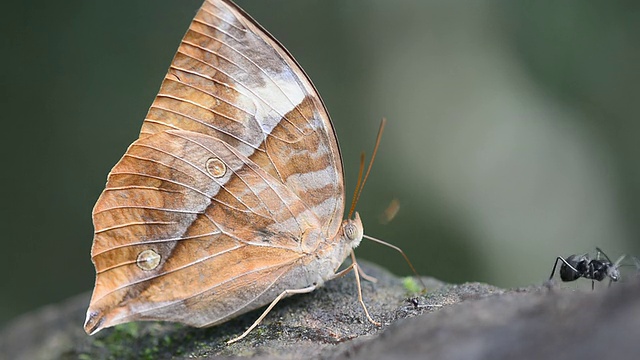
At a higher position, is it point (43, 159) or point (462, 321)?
point (462, 321)

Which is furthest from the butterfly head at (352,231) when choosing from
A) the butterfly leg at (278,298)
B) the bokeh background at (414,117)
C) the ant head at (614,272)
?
the bokeh background at (414,117)

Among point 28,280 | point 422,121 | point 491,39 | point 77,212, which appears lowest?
point 28,280

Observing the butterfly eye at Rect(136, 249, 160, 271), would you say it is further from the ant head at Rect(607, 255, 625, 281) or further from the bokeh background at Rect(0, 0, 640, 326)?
the bokeh background at Rect(0, 0, 640, 326)

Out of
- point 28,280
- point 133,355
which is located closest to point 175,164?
point 133,355

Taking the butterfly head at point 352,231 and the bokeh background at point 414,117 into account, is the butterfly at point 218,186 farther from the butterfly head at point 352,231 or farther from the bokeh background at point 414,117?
the bokeh background at point 414,117

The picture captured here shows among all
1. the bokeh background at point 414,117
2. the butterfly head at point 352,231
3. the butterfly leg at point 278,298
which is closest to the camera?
the butterfly leg at point 278,298

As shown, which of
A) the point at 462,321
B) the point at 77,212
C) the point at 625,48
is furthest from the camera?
the point at 77,212

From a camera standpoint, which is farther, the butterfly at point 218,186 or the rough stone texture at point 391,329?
the butterfly at point 218,186

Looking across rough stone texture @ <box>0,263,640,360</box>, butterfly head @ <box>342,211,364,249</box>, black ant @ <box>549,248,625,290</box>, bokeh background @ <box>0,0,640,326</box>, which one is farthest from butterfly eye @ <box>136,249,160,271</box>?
bokeh background @ <box>0,0,640,326</box>

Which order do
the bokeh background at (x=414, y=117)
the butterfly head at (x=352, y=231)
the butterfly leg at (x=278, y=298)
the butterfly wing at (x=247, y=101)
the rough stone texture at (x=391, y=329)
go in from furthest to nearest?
1. the bokeh background at (x=414, y=117)
2. the butterfly head at (x=352, y=231)
3. the butterfly wing at (x=247, y=101)
4. the butterfly leg at (x=278, y=298)
5. the rough stone texture at (x=391, y=329)

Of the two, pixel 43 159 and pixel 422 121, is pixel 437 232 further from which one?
pixel 43 159
